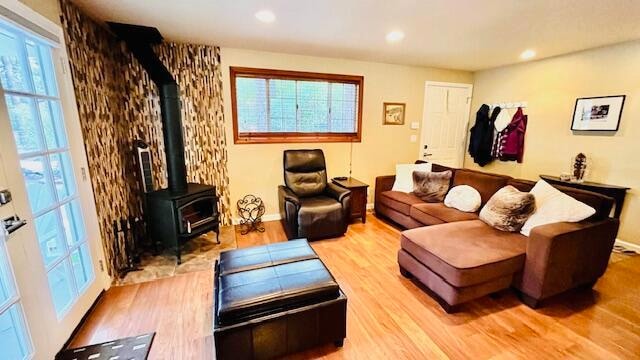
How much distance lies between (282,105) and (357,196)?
171 cm

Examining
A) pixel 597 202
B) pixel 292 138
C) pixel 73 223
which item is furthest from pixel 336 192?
pixel 73 223

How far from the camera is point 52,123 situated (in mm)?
1832

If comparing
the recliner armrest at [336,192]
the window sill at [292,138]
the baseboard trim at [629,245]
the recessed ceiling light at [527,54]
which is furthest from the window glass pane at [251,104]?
the baseboard trim at [629,245]

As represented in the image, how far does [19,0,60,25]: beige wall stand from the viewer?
5.27ft

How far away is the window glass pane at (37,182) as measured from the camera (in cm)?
154

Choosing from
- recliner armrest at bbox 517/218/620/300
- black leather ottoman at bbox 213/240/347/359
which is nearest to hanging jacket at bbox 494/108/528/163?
recliner armrest at bbox 517/218/620/300

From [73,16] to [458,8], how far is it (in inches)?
124

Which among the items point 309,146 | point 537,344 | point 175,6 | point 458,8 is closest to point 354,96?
point 309,146

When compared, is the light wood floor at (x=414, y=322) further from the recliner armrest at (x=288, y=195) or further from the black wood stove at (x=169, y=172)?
the recliner armrest at (x=288, y=195)

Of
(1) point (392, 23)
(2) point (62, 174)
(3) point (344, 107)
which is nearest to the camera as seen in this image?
(2) point (62, 174)

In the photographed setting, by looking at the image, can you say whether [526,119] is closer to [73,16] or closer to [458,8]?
[458,8]

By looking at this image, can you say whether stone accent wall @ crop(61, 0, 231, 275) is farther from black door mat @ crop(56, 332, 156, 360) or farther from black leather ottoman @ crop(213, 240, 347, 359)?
black leather ottoman @ crop(213, 240, 347, 359)

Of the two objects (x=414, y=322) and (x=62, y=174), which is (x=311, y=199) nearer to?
(x=414, y=322)

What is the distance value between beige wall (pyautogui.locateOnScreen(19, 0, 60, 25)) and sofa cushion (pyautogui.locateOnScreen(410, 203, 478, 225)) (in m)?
3.71
